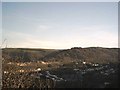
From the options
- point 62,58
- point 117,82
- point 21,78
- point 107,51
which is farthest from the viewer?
point 107,51

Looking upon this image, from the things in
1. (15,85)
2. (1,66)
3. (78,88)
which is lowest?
(78,88)

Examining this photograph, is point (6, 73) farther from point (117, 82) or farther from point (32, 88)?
point (117, 82)

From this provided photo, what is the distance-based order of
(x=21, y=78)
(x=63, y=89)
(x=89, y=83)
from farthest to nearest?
(x=89, y=83) < (x=63, y=89) < (x=21, y=78)

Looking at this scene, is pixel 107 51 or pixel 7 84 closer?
pixel 7 84

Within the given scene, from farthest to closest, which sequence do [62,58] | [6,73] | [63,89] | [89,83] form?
[62,58] < [89,83] < [63,89] < [6,73]

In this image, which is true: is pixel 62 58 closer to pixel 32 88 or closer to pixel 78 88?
pixel 78 88

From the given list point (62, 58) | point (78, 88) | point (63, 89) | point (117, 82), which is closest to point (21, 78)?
point (63, 89)

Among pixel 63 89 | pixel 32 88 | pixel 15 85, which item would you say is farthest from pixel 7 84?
pixel 63 89

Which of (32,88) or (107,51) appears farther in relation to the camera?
(107,51)

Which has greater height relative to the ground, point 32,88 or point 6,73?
point 6,73
